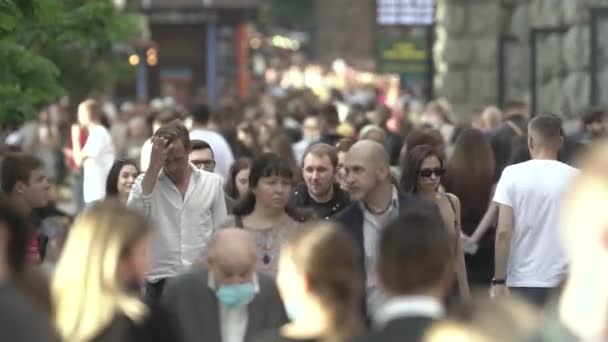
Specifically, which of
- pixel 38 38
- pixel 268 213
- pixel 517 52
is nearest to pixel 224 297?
pixel 268 213

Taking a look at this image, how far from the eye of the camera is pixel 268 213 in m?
11.5

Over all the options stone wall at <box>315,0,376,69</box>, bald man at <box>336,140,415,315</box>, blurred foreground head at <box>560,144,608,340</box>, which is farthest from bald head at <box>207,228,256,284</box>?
stone wall at <box>315,0,376,69</box>

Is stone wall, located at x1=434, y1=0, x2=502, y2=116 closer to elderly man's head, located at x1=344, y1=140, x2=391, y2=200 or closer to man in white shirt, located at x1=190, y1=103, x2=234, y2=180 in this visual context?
man in white shirt, located at x1=190, y1=103, x2=234, y2=180

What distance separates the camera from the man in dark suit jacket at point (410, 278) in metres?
6.64

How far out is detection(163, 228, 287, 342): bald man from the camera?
29.2 ft

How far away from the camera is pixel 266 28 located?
8062 cm

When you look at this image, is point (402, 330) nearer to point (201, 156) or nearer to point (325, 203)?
point (325, 203)

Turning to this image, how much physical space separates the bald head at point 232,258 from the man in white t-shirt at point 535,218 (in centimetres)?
393

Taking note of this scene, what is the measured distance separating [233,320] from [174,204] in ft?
12.2

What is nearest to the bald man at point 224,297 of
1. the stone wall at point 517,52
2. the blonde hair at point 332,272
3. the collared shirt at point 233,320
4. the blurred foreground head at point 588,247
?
the collared shirt at point 233,320

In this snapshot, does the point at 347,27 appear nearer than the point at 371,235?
No

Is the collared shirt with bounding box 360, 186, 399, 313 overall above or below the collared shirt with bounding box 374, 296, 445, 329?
below

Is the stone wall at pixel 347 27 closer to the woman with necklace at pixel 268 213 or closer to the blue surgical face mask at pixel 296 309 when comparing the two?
the woman with necklace at pixel 268 213

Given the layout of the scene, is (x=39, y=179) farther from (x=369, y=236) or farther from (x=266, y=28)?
(x=266, y=28)
